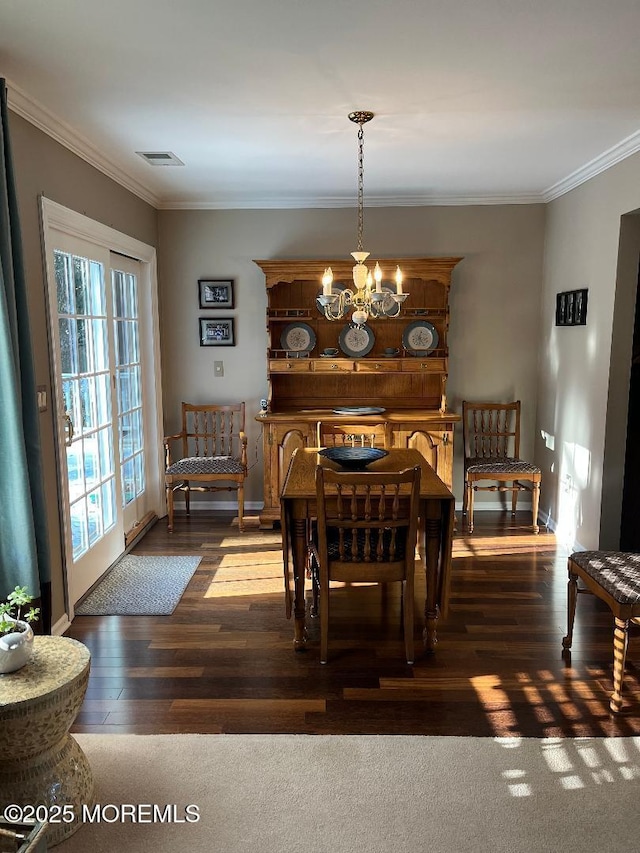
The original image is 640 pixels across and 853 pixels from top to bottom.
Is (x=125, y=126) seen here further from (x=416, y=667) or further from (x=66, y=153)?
(x=416, y=667)

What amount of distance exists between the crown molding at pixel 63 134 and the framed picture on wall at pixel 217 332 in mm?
1194

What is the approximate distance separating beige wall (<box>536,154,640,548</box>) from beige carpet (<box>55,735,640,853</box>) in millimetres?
1981

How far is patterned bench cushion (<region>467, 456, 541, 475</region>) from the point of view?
4.86m

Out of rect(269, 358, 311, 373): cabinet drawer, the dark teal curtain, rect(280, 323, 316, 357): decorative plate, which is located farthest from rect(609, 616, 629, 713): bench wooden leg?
rect(280, 323, 316, 357): decorative plate

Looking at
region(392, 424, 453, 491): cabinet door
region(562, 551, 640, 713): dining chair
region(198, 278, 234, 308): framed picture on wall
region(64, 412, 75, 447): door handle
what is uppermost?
region(198, 278, 234, 308): framed picture on wall

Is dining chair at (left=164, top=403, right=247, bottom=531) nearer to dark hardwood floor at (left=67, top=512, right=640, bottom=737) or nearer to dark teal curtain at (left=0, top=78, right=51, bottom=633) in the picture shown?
dark hardwood floor at (left=67, top=512, right=640, bottom=737)

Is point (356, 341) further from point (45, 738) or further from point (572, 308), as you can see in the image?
point (45, 738)

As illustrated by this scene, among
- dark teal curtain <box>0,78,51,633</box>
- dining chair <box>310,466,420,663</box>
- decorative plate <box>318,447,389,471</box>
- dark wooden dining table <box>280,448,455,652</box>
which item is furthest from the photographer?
decorative plate <box>318,447,389,471</box>

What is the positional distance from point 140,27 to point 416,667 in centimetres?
280

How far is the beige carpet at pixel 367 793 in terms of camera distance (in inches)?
75.8

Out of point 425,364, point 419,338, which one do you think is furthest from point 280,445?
point 419,338

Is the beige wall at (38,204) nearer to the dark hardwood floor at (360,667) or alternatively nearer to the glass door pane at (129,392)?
the dark hardwood floor at (360,667)

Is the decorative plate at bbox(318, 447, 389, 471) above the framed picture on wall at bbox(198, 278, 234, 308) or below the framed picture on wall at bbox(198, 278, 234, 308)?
below

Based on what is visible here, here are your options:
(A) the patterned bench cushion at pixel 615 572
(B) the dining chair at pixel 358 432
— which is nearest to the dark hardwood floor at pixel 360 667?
(A) the patterned bench cushion at pixel 615 572
